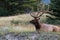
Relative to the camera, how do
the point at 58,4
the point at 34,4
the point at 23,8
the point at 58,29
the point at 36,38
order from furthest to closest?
the point at 23,8
the point at 34,4
the point at 58,4
the point at 58,29
the point at 36,38

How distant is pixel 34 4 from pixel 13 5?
2.20 m

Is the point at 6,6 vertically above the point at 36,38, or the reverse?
the point at 36,38

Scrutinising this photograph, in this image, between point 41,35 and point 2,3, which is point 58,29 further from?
point 2,3

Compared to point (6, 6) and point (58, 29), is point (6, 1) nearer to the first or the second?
point (6, 6)

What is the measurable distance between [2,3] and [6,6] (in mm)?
652

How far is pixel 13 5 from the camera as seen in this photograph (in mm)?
25516

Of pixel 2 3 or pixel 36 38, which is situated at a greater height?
pixel 36 38

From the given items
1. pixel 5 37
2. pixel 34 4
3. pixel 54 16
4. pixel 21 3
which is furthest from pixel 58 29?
pixel 21 3

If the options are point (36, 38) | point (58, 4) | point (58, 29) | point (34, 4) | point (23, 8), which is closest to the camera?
point (36, 38)

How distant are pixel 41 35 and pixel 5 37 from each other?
1494 millimetres

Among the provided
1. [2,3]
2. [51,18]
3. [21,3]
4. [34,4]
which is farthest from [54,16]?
[2,3]

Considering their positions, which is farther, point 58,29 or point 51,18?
point 51,18

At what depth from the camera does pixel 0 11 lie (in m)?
25.9

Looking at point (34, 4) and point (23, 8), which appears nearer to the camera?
point (34, 4)
